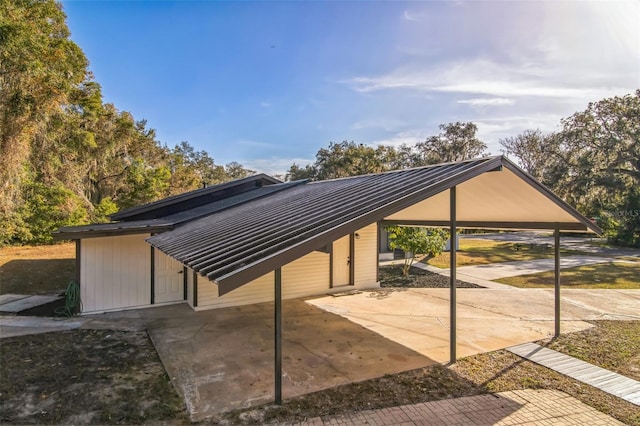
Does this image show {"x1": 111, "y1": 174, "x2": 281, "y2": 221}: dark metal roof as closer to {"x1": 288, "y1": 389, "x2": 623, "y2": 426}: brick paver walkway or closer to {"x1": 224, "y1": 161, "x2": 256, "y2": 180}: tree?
{"x1": 288, "y1": 389, "x2": 623, "y2": 426}: brick paver walkway

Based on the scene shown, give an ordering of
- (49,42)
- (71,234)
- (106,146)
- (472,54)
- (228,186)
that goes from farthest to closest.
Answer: (106,146) → (49,42) → (228,186) → (472,54) → (71,234)

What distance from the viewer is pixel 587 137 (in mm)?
24281

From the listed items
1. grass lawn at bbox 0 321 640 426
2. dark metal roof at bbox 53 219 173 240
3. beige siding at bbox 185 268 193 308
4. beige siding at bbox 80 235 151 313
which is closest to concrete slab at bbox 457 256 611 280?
grass lawn at bbox 0 321 640 426

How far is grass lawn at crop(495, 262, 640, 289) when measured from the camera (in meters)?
11.2

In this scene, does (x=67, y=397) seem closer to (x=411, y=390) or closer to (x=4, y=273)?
(x=411, y=390)

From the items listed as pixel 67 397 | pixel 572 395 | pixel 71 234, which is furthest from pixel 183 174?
pixel 572 395

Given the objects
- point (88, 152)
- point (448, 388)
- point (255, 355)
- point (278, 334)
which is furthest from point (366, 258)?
point (88, 152)

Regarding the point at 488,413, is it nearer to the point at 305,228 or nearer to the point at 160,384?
the point at 305,228

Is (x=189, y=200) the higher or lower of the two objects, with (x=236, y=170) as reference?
lower

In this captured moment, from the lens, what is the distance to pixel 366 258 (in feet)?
35.6

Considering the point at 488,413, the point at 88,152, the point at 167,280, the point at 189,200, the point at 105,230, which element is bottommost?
the point at 488,413

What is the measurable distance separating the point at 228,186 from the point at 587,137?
25027 mm

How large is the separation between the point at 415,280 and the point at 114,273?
8758 millimetres

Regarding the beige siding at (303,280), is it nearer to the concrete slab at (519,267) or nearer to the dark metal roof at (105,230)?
the dark metal roof at (105,230)
